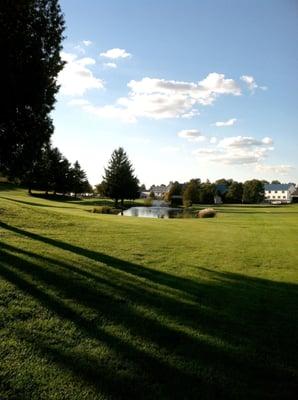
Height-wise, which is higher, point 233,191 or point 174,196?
point 233,191

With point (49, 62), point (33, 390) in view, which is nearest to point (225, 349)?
point (33, 390)

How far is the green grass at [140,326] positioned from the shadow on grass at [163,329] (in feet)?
0.06

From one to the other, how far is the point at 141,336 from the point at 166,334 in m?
0.41

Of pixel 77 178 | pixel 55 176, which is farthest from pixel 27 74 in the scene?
pixel 77 178

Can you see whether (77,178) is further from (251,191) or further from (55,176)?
(251,191)

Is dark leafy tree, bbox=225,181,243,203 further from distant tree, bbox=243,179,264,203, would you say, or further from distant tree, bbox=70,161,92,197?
distant tree, bbox=70,161,92,197

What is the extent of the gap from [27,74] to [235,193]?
3969 inches

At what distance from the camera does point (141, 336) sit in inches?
214

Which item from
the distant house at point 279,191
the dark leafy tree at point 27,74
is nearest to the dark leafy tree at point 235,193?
the distant house at point 279,191

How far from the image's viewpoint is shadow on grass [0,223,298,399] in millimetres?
4383

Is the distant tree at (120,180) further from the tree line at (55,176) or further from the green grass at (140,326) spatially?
the green grass at (140,326)

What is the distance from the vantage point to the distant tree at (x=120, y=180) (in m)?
65.6

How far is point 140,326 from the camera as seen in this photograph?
577 centimetres

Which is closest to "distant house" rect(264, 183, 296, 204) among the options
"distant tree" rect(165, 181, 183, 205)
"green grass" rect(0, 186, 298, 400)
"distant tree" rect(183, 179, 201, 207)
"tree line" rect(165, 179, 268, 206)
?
"tree line" rect(165, 179, 268, 206)
